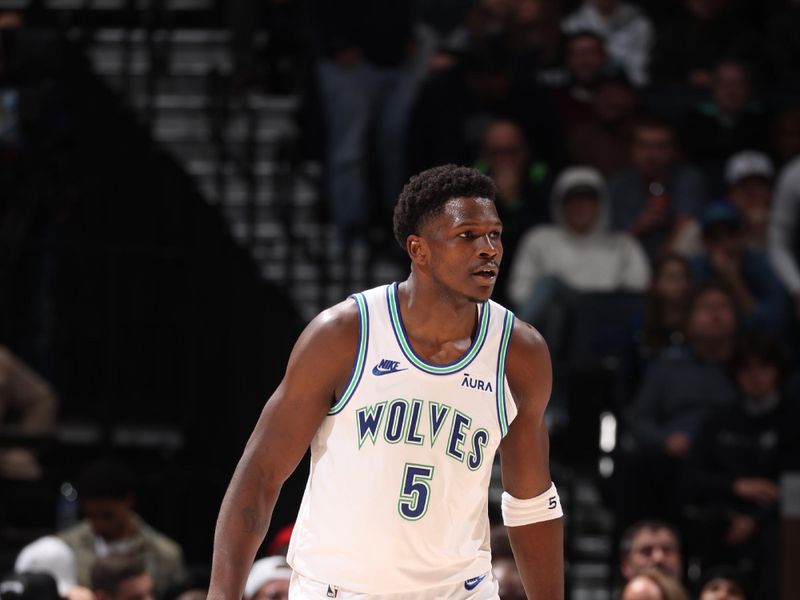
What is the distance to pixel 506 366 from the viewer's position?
15.8 ft

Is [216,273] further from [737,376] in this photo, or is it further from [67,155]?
[737,376]

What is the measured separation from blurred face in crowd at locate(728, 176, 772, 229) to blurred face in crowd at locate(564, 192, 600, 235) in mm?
1014

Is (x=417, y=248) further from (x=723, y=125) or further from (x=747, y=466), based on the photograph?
(x=723, y=125)

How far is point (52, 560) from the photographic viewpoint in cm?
780

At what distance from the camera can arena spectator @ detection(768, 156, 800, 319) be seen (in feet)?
32.7

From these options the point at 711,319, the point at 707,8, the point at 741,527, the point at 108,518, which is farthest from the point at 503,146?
the point at 108,518

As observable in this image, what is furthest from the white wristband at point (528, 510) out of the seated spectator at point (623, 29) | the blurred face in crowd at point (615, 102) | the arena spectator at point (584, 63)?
the seated spectator at point (623, 29)

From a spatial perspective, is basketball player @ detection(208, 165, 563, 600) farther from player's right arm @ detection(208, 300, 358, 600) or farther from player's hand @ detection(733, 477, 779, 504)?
player's hand @ detection(733, 477, 779, 504)

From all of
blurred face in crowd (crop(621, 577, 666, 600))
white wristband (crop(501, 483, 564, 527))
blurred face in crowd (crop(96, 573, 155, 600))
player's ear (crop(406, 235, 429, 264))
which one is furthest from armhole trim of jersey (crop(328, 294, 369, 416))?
blurred face in crowd (crop(96, 573, 155, 600))

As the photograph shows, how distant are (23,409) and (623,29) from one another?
5107 millimetres

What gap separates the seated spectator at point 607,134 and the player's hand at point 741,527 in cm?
289

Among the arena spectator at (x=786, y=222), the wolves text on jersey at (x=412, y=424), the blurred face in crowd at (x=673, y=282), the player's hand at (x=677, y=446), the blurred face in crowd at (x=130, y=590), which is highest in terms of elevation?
the arena spectator at (x=786, y=222)

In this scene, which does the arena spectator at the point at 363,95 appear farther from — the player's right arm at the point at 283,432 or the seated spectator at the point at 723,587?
the player's right arm at the point at 283,432

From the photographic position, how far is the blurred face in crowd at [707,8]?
1139 centimetres
